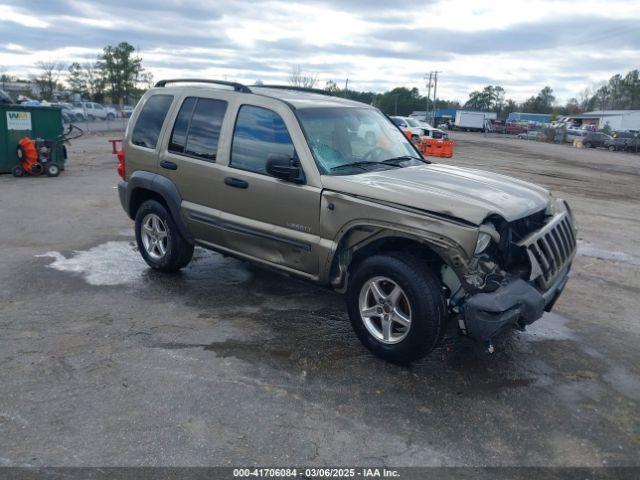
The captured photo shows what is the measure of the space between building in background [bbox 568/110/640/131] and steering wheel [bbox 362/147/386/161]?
76431 mm

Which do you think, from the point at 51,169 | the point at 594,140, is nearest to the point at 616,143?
the point at 594,140

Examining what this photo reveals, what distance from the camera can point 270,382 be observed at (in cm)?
382

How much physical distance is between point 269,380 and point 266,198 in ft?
5.19

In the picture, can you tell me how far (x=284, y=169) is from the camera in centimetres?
433

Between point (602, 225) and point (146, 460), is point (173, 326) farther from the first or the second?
point (602, 225)

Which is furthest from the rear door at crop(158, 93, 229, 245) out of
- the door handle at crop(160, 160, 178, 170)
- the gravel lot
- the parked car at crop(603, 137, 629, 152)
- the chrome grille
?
the parked car at crop(603, 137, 629, 152)

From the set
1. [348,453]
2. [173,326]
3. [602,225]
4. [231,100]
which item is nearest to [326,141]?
[231,100]

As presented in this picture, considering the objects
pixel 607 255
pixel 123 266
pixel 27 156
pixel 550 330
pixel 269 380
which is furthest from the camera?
pixel 27 156

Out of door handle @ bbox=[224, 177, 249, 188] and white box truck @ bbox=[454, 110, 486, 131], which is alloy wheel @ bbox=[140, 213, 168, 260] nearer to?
door handle @ bbox=[224, 177, 249, 188]

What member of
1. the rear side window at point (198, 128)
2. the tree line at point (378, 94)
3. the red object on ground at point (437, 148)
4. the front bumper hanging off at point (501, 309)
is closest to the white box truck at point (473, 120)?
the tree line at point (378, 94)

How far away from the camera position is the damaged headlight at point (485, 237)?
11.9 ft

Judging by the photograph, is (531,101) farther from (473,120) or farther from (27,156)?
(27,156)

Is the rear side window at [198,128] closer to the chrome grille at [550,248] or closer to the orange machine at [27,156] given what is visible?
the chrome grille at [550,248]

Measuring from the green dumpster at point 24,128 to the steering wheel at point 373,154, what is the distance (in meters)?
11.3
